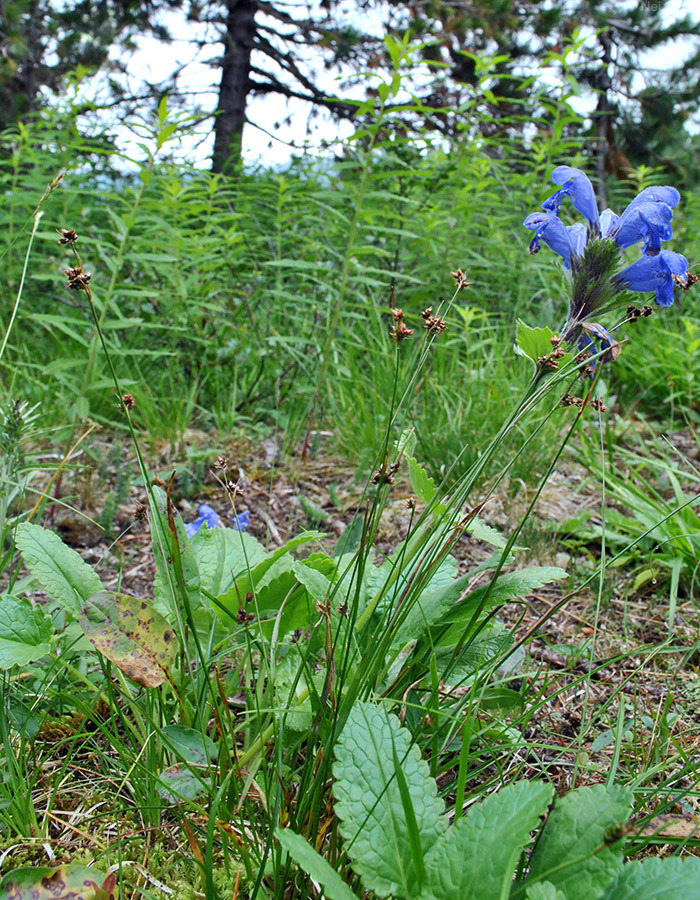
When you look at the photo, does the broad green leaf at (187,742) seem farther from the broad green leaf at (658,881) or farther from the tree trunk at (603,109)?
the tree trunk at (603,109)

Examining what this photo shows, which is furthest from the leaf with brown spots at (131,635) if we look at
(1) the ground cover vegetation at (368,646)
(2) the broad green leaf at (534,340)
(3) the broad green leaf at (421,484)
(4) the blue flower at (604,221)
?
(4) the blue flower at (604,221)

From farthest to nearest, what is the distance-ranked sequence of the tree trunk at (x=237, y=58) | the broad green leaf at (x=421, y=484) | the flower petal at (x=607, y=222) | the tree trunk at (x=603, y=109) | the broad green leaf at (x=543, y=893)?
the tree trunk at (x=603, y=109) → the tree trunk at (x=237, y=58) → the broad green leaf at (x=421, y=484) → the flower petal at (x=607, y=222) → the broad green leaf at (x=543, y=893)

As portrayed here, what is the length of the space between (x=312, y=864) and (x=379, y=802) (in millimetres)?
134

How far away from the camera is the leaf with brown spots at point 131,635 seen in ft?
3.42

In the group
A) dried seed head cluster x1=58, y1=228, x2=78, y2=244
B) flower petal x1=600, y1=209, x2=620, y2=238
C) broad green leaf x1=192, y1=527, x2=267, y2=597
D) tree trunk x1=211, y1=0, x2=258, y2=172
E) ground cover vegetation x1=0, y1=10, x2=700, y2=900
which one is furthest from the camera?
A: tree trunk x1=211, y1=0, x2=258, y2=172

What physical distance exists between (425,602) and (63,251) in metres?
3.50

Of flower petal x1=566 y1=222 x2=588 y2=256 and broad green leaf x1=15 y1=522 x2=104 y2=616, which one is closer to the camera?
flower petal x1=566 y1=222 x2=588 y2=256

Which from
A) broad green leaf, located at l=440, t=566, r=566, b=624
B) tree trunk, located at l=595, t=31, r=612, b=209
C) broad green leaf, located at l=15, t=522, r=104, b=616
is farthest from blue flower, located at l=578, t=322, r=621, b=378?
tree trunk, located at l=595, t=31, r=612, b=209

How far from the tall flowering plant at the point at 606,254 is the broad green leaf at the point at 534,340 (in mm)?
43

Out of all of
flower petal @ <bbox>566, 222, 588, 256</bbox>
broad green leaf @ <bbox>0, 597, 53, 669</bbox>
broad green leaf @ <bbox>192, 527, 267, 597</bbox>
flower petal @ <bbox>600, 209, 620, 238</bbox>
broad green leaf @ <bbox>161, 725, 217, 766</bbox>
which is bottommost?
broad green leaf @ <bbox>161, 725, 217, 766</bbox>

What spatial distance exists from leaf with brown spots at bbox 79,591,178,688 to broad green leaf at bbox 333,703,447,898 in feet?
1.21

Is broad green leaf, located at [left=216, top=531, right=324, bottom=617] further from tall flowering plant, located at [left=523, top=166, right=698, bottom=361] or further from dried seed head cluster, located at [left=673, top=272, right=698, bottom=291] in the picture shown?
dried seed head cluster, located at [left=673, top=272, right=698, bottom=291]

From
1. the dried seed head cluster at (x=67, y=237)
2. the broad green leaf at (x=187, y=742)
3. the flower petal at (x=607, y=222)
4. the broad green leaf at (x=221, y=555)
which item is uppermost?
the flower petal at (x=607, y=222)

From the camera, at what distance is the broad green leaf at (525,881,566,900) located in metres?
0.68
